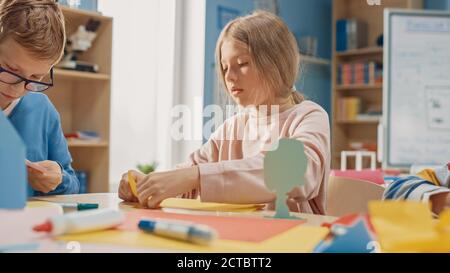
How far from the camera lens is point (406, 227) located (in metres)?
0.30

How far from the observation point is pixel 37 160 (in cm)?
73

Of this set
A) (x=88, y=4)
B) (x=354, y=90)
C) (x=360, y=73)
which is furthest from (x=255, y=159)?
(x=354, y=90)

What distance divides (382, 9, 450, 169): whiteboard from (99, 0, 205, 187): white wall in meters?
1.04

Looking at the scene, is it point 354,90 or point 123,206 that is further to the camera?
point 354,90

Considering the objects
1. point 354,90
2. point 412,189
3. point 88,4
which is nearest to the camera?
point 412,189

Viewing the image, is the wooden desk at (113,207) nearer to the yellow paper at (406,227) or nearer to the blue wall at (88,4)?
the yellow paper at (406,227)

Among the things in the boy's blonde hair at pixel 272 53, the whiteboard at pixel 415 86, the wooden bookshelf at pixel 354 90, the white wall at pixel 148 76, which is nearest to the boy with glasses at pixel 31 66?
the boy's blonde hair at pixel 272 53

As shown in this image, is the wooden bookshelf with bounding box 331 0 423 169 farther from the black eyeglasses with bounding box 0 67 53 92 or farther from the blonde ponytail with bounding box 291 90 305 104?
the black eyeglasses with bounding box 0 67 53 92

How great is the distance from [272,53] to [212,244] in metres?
0.41

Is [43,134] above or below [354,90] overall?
below

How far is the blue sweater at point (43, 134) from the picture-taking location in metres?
0.69

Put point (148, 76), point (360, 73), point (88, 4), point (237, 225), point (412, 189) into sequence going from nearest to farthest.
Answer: point (237, 225) < point (412, 189) < point (88, 4) < point (148, 76) < point (360, 73)

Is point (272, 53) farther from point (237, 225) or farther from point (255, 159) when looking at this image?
point (237, 225)
